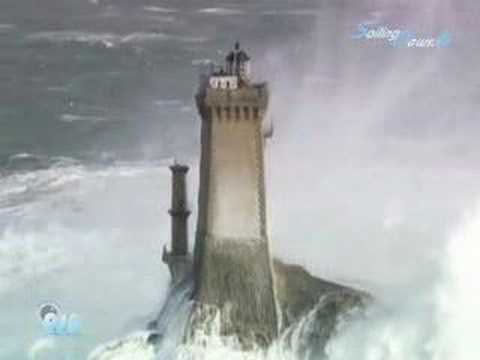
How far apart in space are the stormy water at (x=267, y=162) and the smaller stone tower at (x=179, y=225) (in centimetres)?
78

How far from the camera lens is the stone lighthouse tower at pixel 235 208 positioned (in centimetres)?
2036

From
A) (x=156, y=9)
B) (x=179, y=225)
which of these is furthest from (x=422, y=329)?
(x=156, y=9)

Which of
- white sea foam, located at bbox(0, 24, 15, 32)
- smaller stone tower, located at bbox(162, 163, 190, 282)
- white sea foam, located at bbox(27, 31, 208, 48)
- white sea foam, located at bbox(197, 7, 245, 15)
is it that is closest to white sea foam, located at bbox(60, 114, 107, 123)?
white sea foam, located at bbox(27, 31, 208, 48)

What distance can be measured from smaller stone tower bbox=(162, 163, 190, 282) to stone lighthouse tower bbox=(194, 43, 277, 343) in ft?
5.22

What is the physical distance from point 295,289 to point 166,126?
14.2 m

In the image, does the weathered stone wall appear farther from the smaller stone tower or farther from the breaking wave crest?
the smaller stone tower

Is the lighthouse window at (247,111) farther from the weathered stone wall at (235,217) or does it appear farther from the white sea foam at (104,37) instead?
the white sea foam at (104,37)

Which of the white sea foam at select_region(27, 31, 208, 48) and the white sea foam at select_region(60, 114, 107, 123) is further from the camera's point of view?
the white sea foam at select_region(27, 31, 208, 48)

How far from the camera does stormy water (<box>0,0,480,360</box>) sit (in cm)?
2198

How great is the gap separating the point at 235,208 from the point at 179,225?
8.01ft

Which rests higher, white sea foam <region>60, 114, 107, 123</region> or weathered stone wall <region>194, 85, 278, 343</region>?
white sea foam <region>60, 114, 107, 123</region>

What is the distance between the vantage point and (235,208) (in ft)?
67.3

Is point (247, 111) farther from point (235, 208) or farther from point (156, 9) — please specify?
point (156, 9)

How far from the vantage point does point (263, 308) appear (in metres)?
20.8
